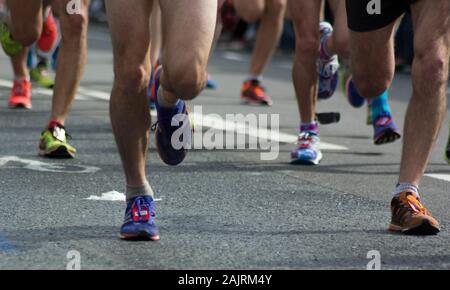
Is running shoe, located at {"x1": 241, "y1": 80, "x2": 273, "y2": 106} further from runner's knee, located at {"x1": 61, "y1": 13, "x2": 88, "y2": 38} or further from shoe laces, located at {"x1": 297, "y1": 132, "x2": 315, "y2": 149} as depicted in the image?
runner's knee, located at {"x1": 61, "y1": 13, "x2": 88, "y2": 38}

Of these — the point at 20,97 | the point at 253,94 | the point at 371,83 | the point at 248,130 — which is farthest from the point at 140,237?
the point at 253,94

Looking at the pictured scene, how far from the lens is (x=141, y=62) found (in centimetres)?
584

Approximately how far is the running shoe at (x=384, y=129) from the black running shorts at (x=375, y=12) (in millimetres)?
2680

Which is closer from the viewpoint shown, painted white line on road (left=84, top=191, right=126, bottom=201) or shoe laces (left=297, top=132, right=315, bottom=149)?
painted white line on road (left=84, top=191, right=126, bottom=201)

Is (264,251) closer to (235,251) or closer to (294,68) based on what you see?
(235,251)

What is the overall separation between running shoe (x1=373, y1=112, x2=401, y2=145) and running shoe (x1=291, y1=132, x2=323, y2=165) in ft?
1.84

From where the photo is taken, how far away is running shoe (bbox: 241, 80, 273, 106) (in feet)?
41.6

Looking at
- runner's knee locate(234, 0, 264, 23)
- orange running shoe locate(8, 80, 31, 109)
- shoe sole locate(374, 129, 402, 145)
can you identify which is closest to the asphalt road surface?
shoe sole locate(374, 129, 402, 145)

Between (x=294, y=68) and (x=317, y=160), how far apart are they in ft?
2.01

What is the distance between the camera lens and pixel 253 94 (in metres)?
12.7

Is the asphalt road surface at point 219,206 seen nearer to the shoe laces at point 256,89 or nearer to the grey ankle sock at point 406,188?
the grey ankle sock at point 406,188

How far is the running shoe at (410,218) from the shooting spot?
6219 mm

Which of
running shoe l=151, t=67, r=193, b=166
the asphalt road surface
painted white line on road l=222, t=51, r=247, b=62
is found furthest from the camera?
painted white line on road l=222, t=51, r=247, b=62
